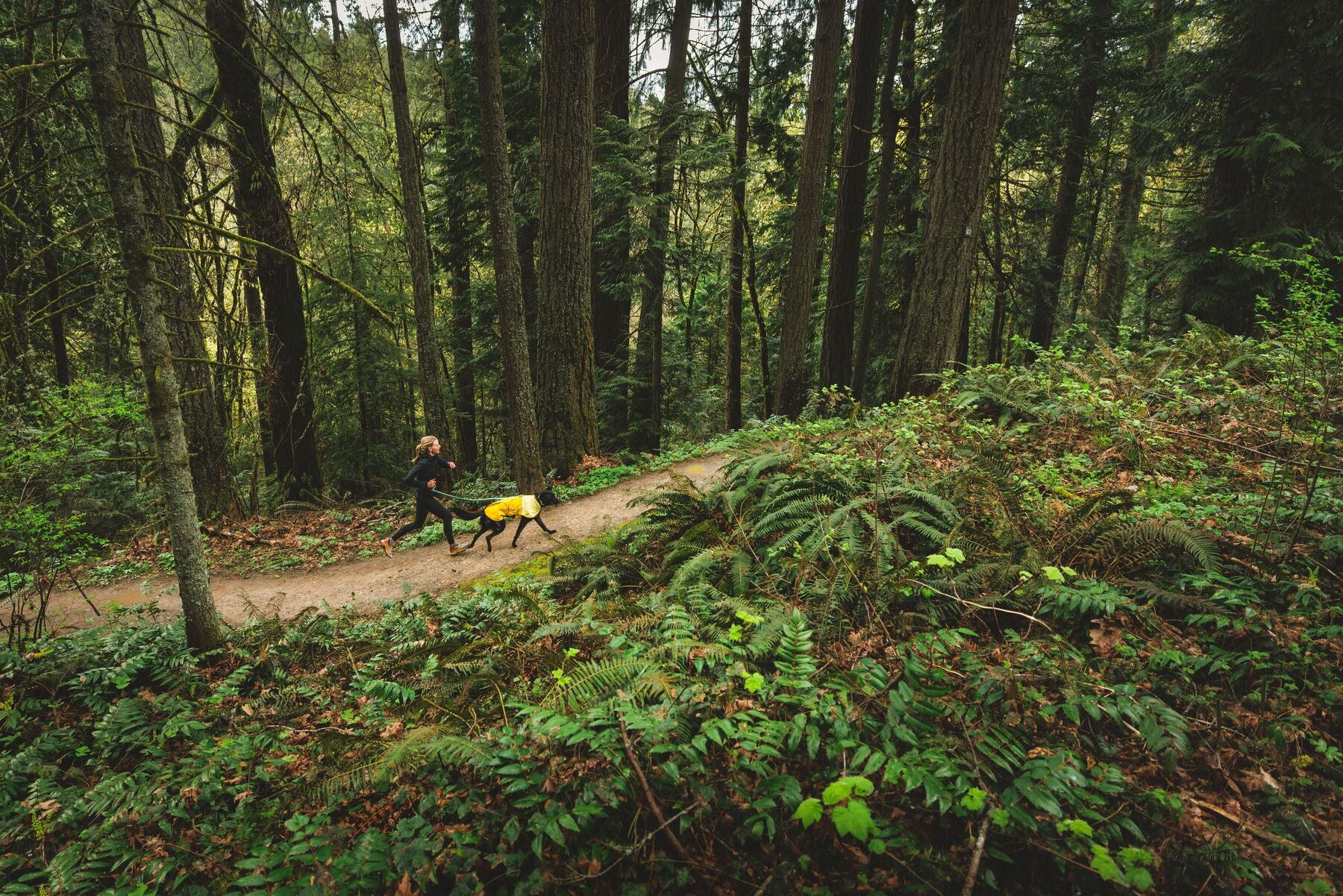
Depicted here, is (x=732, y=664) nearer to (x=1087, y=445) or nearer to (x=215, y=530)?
(x=1087, y=445)

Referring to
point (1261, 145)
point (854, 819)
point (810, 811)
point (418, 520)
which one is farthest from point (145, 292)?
point (1261, 145)

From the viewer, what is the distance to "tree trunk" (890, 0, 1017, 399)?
7492 mm

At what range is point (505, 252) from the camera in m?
9.10

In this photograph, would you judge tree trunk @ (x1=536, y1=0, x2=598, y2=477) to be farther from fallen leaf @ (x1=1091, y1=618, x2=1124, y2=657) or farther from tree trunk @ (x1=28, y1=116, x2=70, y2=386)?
fallen leaf @ (x1=1091, y1=618, x2=1124, y2=657)

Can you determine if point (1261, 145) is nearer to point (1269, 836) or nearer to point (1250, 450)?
point (1250, 450)

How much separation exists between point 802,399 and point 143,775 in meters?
11.7

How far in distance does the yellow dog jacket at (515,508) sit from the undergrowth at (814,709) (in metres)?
1.85

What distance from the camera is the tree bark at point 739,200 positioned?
13.8 metres

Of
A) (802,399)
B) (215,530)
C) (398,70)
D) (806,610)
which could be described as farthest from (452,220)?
(806,610)

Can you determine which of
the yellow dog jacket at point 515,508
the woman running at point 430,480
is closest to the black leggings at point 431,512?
the woman running at point 430,480

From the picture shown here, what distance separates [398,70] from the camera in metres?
9.87

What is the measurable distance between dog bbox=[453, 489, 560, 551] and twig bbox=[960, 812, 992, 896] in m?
5.74

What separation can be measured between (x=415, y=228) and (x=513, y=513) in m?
6.34

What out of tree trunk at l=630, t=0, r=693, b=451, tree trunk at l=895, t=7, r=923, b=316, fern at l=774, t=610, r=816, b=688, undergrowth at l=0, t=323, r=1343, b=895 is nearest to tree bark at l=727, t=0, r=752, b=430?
tree trunk at l=630, t=0, r=693, b=451
